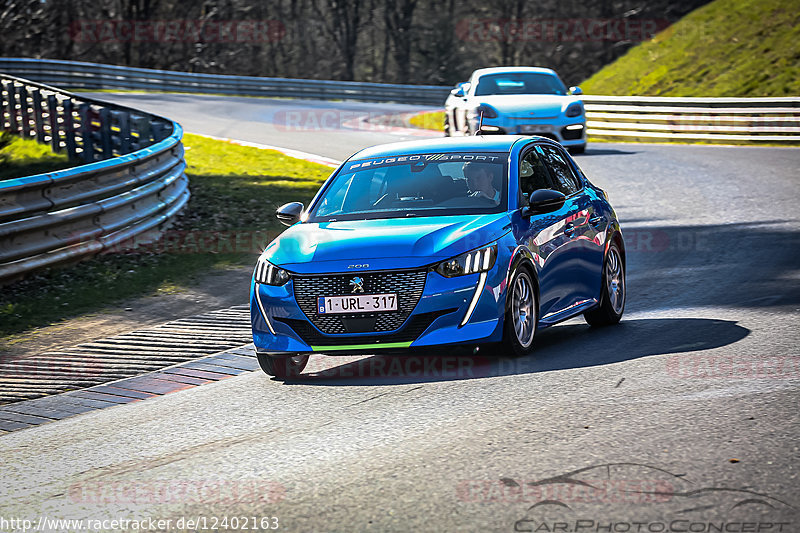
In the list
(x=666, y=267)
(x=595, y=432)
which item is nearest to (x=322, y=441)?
(x=595, y=432)

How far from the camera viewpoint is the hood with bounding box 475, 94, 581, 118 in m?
21.8

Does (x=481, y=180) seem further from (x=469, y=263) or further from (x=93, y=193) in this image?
(x=93, y=193)

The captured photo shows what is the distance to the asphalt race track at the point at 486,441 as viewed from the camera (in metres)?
4.76

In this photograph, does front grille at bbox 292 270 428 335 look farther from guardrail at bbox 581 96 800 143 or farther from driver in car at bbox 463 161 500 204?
guardrail at bbox 581 96 800 143

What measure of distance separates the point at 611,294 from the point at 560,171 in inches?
42.8

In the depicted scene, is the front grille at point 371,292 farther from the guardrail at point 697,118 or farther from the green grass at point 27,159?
the guardrail at point 697,118

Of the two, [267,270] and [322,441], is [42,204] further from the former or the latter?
[322,441]

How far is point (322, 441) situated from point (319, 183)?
1305 cm

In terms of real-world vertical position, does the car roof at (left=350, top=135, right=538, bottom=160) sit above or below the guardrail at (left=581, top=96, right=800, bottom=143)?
above

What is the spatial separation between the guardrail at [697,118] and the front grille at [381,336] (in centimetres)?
2189

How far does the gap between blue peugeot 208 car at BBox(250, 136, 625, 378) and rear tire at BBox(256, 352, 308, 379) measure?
0.03ft

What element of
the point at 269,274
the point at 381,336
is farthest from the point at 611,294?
the point at 269,274

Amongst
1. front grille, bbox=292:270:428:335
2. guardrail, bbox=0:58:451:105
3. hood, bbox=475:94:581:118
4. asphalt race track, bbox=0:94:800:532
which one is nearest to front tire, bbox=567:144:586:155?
hood, bbox=475:94:581:118

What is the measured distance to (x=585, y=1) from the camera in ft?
206
